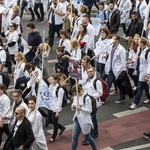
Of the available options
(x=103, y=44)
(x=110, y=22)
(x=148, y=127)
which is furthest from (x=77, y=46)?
(x=110, y=22)

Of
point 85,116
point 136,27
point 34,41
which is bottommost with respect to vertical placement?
point 85,116

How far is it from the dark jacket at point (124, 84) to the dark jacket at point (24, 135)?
4.11m

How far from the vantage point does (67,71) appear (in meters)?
13.0

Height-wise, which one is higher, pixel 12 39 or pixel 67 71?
pixel 12 39

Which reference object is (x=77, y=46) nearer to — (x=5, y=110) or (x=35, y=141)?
(x=5, y=110)

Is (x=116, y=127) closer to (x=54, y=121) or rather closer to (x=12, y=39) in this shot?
(x=54, y=121)

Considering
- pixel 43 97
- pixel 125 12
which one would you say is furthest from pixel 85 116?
pixel 125 12

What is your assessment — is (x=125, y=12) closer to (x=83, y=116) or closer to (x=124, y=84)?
(x=124, y=84)

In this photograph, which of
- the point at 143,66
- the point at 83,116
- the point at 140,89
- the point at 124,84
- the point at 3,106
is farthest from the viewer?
the point at 124,84

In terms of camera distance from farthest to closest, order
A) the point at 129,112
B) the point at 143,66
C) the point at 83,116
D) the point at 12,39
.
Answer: the point at 12,39 < the point at 129,112 < the point at 143,66 < the point at 83,116

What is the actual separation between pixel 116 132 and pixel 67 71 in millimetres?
2606

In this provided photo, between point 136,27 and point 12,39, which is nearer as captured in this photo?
point 12,39

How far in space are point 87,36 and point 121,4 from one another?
536 centimetres

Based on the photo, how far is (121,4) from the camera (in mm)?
18750
